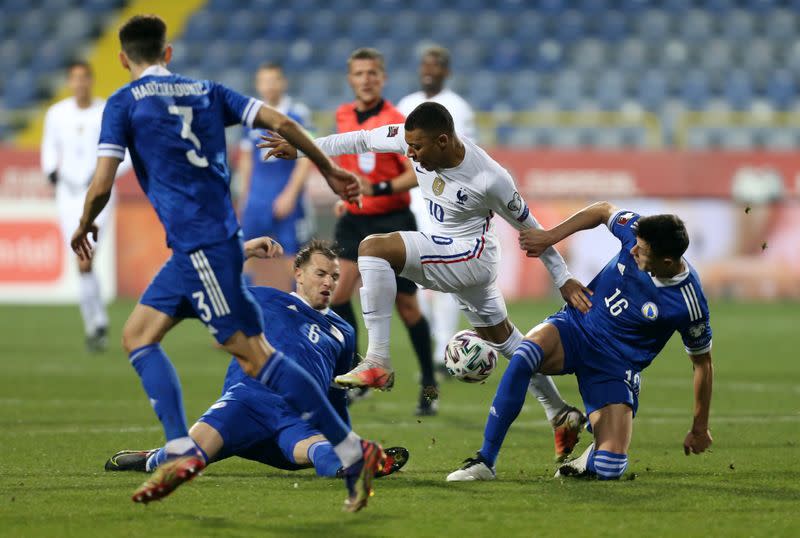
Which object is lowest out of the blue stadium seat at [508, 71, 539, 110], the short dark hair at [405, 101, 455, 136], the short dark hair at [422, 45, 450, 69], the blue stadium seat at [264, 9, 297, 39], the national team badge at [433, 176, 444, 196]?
the national team badge at [433, 176, 444, 196]

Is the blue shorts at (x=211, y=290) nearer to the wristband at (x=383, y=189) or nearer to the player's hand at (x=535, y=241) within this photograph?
the player's hand at (x=535, y=241)

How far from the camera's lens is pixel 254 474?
20.7ft

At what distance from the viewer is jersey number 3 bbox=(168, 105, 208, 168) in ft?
16.9

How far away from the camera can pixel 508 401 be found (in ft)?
19.5

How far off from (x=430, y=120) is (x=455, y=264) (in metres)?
0.74

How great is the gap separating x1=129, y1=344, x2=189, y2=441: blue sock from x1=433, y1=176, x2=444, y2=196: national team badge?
1886 mm

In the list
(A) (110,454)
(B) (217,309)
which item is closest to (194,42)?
(A) (110,454)

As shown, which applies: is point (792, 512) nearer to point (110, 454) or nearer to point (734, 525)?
point (734, 525)

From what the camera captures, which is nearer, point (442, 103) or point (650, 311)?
point (650, 311)

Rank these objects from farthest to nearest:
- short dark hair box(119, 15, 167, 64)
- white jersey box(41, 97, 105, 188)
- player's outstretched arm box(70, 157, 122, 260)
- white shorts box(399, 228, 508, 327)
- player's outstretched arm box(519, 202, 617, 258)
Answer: white jersey box(41, 97, 105, 188) < white shorts box(399, 228, 508, 327) < player's outstretched arm box(519, 202, 617, 258) < short dark hair box(119, 15, 167, 64) < player's outstretched arm box(70, 157, 122, 260)

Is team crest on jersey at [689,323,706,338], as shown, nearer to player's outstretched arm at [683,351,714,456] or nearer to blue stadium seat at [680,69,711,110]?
player's outstretched arm at [683,351,714,456]

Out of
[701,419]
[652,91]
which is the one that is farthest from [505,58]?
[701,419]

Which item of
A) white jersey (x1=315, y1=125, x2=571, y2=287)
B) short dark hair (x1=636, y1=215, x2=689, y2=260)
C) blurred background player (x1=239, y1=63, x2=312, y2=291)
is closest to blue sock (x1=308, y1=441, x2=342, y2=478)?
white jersey (x1=315, y1=125, x2=571, y2=287)

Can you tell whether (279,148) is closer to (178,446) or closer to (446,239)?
(446,239)
